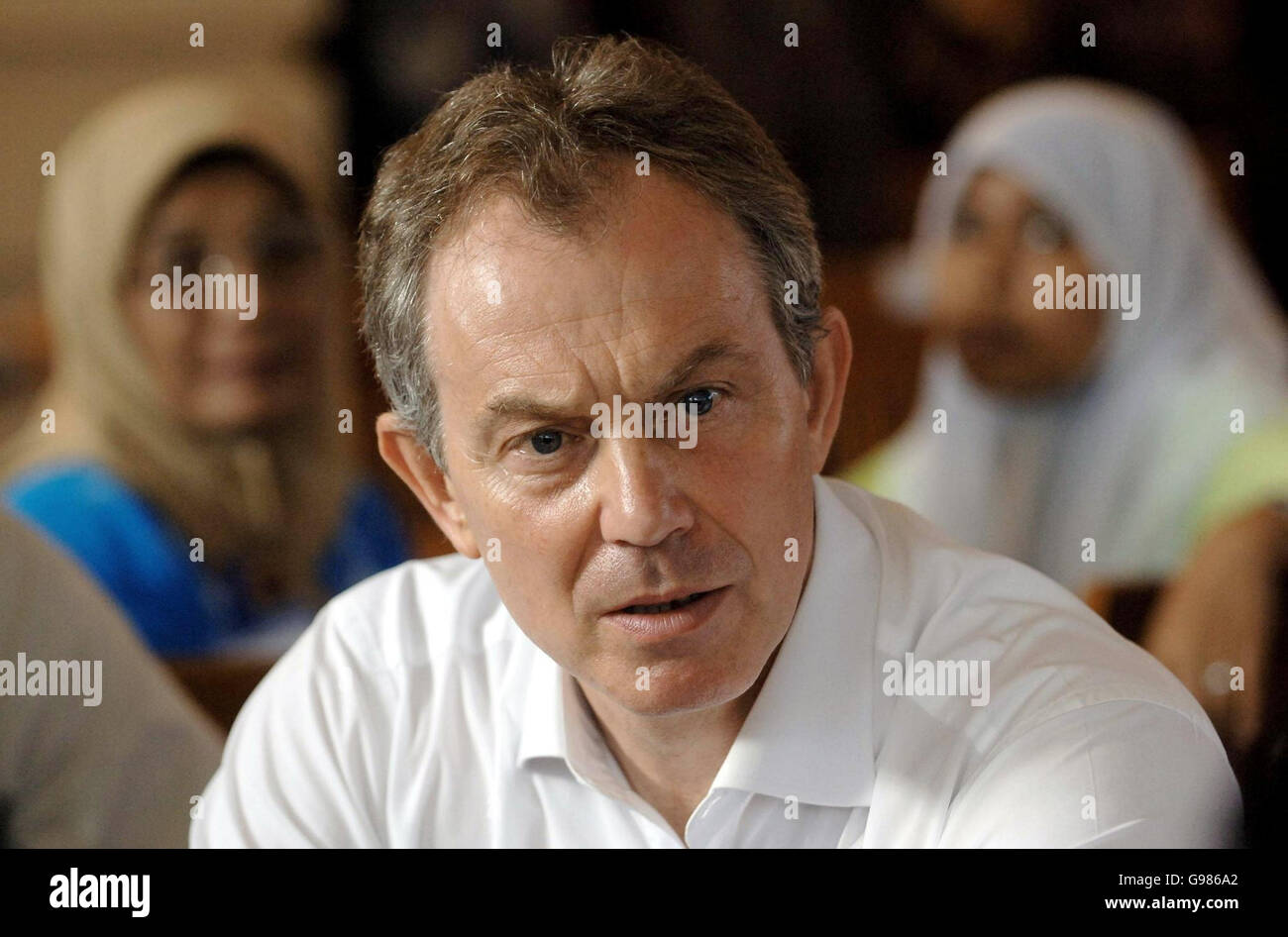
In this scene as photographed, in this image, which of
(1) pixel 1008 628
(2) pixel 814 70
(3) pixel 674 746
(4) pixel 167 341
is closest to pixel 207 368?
(4) pixel 167 341

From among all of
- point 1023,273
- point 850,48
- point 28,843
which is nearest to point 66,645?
point 28,843

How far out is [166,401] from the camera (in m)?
1.99

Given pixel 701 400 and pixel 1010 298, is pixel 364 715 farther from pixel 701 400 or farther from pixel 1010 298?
pixel 1010 298

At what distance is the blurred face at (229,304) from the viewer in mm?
1937

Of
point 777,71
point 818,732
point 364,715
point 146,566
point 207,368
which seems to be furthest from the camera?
point 777,71

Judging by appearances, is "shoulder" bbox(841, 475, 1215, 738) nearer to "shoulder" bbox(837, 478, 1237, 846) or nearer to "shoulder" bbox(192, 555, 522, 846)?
"shoulder" bbox(837, 478, 1237, 846)

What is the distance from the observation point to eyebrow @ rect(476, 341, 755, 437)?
30.2 inches

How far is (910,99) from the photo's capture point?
10.1ft

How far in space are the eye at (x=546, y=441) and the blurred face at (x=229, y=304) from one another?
124 centimetres

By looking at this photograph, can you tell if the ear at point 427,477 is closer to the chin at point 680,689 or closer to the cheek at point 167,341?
the chin at point 680,689

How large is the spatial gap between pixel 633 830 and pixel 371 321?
361 mm

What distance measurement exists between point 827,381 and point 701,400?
0.42 feet

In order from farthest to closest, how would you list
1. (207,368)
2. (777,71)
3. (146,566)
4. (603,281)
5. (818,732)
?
1. (777,71)
2. (207,368)
3. (146,566)
4. (818,732)
5. (603,281)
